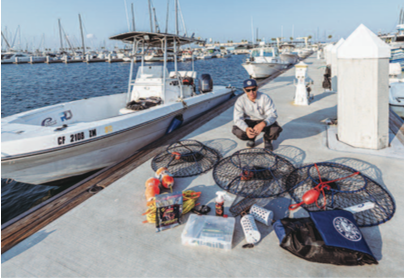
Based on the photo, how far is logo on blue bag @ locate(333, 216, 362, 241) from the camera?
2.24 m

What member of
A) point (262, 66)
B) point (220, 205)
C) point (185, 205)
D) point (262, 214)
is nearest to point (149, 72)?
point (185, 205)

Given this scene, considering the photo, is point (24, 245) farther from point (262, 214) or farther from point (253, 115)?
point (253, 115)

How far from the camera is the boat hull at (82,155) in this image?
4781mm

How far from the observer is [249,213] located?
2.96 m

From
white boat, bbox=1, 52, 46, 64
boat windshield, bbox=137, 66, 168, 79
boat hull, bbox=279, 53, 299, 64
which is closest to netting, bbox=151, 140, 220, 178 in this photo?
boat windshield, bbox=137, 66, 168, 79

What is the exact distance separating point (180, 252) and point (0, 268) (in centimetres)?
173

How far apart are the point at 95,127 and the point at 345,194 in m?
4.88

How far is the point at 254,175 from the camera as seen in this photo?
3.89 metres

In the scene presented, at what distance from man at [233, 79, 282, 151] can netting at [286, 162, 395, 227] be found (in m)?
1.11

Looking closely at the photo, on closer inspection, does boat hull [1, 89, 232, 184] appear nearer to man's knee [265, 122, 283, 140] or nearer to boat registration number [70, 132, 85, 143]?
boat registration number [70, 132, 85, 143]

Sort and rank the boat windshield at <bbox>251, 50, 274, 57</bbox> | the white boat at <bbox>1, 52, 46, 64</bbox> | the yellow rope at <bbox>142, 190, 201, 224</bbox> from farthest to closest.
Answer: the white boat at <bbox>1, 52, 46, 64</bbox> < the boat windshield at <bbox>251, 50, 274, 57</bbox> < the yellow rope at <bbox>142, 190, 201, 224</bbox>

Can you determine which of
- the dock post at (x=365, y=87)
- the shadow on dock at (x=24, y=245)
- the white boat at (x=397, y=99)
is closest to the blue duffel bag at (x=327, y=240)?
the shadow on dock at (x=24, y=245)

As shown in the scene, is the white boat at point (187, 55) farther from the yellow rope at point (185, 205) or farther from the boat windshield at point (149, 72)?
the yellow rope at point (185, 205)

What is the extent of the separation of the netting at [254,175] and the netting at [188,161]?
0.27 m
